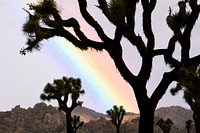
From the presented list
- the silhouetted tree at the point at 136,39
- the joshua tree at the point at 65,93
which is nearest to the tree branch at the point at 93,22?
the silhouetted tree at the point at 136,39

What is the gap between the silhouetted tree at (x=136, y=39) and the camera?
33.8 feet

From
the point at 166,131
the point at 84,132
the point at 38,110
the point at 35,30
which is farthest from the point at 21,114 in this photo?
the point at 35,30

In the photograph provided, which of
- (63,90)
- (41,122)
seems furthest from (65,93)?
(41,122)

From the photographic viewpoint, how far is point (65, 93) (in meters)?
26.8

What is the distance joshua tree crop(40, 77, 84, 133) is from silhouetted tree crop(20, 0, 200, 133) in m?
15.4

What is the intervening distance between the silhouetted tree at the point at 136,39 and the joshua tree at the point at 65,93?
15.4 metres

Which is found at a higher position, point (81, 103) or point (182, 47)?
point (81, 103)

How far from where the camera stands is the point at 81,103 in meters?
27.9

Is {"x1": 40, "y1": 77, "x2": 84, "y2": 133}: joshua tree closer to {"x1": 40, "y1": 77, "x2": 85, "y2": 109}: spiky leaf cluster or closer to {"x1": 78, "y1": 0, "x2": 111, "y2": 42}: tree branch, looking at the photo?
{"x1": 40, "y1": 77, "x2": 85, "y2": 109}: spiky leaf cluster

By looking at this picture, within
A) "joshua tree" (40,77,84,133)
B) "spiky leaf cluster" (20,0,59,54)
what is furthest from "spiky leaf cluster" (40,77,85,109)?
"spiky leaf cluster" (20,0,59,54)

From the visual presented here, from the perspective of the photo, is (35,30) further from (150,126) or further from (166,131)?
(166,131)

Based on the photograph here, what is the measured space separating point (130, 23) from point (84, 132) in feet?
391

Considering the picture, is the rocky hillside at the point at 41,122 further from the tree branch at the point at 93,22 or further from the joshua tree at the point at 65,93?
the tree branch at the point at 93,22

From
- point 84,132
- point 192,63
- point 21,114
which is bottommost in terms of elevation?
point 192,63
